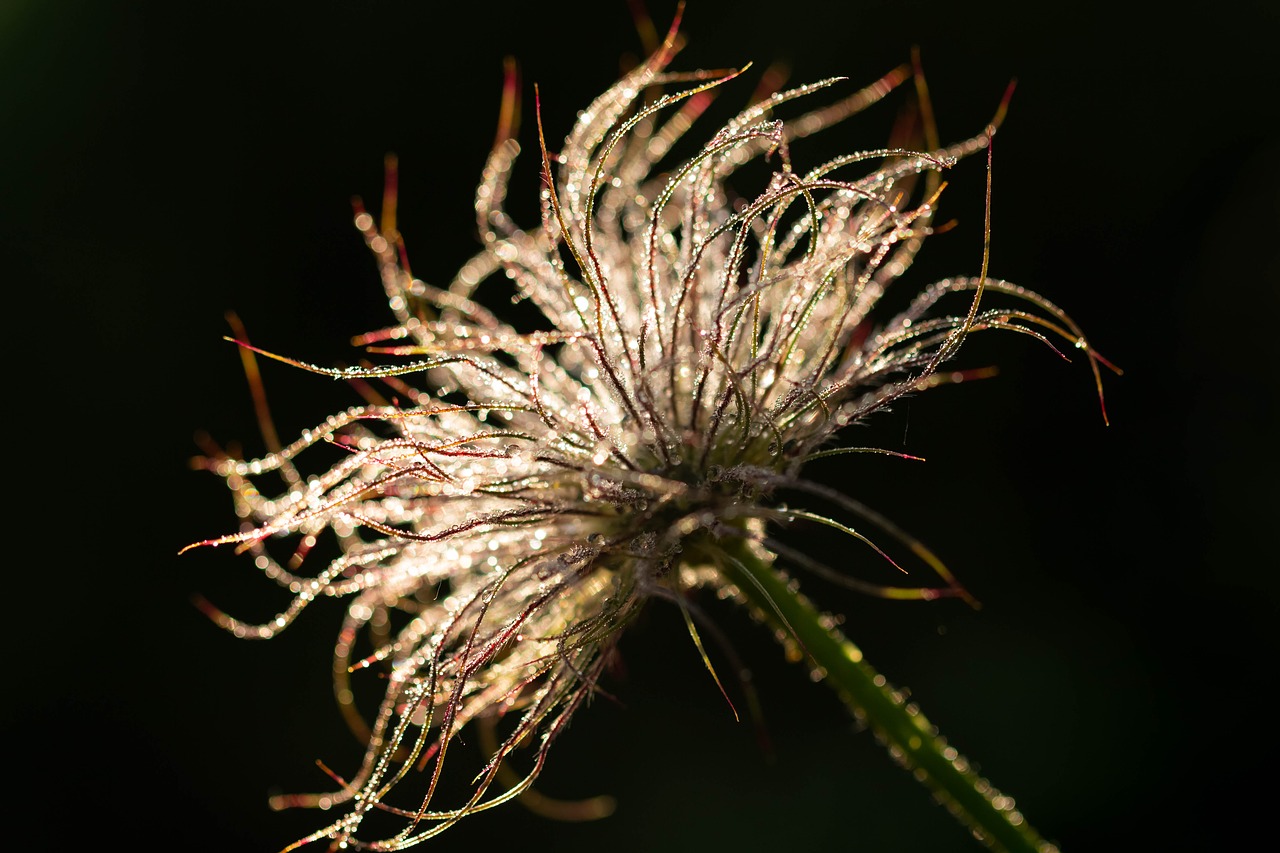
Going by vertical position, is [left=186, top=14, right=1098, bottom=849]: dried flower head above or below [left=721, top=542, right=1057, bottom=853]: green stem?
above

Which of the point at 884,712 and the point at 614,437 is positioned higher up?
the point at 614,437

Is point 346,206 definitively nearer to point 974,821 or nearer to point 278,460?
point 278,460

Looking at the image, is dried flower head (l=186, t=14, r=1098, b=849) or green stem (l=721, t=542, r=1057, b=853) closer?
green stem (l=721, t=542, r=1057, b=853)

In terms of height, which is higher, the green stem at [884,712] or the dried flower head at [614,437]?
the dried flower head at [614,437]

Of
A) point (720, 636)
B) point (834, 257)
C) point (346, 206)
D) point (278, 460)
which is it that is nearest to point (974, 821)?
point (720, 636)

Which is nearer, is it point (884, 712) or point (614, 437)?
point (884, 712)

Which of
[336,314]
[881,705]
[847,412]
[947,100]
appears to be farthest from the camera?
[336,314]

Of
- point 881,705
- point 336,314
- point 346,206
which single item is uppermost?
point 346,206

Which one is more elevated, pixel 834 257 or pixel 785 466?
pixel 834 257
